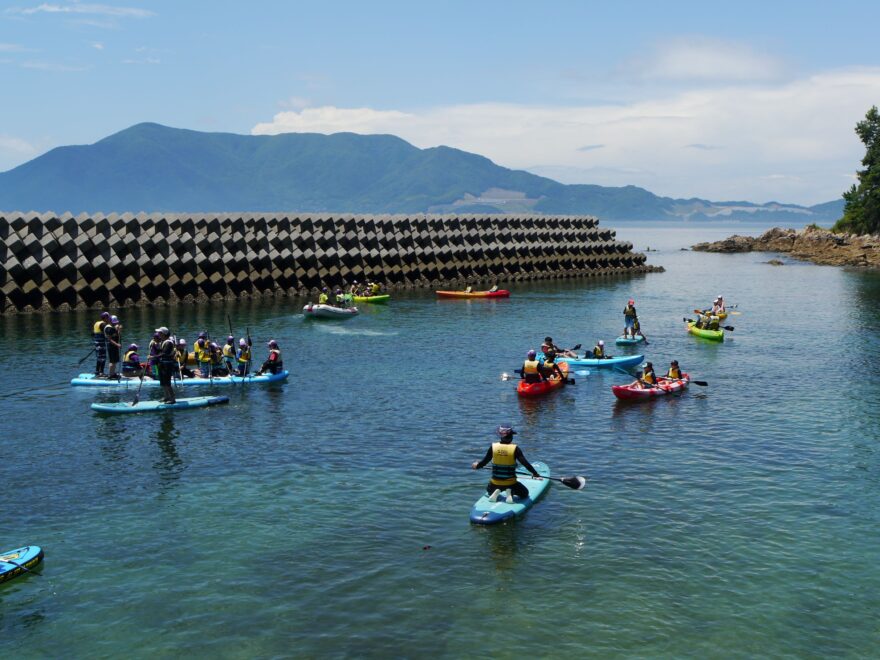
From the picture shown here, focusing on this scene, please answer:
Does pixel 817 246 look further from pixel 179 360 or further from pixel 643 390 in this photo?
pixel 179 360

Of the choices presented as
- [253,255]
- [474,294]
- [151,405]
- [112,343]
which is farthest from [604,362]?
[253,255]

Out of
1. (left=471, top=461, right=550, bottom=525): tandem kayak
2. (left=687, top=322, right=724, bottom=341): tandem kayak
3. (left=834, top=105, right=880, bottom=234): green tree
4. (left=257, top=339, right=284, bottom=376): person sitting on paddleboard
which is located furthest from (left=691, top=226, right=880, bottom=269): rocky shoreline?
(left=471, top=461, right=550, bottom=525): tandem kayak

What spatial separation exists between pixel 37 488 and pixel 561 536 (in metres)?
16.3

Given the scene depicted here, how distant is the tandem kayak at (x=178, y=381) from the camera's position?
3916 cm

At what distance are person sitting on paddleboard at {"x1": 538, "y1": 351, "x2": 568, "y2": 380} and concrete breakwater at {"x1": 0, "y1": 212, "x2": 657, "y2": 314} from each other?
1681 inches

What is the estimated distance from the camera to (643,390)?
121 feet

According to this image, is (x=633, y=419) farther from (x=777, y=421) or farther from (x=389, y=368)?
(x=389, y=368)

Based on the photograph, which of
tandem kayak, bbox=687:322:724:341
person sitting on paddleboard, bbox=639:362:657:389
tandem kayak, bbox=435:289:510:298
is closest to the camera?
person sitting on paddleboard, bbox=639:362:657:389

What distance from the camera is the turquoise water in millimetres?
16953

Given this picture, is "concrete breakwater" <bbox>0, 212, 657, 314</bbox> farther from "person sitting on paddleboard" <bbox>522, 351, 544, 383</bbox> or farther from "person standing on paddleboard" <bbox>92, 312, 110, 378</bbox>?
"person sitting on paddleboard" <bbox>522, 351, 544, 383</bbox>

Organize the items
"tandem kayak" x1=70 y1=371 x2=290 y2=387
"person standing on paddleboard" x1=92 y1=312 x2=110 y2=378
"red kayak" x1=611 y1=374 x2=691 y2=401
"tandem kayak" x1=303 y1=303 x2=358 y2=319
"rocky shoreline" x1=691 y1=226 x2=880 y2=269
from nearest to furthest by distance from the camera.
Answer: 1. "red kayak" x1=611 y1=374 x2=691 y2=401
2. "tandem kayak" x1=70 y1=371 x2=290 y2=387
3. "person standing on paddleboard" x1=92 y1=312 x2=110 y2=378
4. "tandem kayak" x1=303 y1=303 x2=358 y2=319
5. "rocky shoreline" x1=691 y1=226 x2=880 y2=269

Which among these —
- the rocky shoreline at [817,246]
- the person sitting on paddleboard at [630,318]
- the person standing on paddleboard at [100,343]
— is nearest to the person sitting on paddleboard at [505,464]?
the person standing on paddleboard at [100,343]

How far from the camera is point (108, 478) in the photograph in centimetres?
2623

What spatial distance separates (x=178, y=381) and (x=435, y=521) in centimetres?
2190
